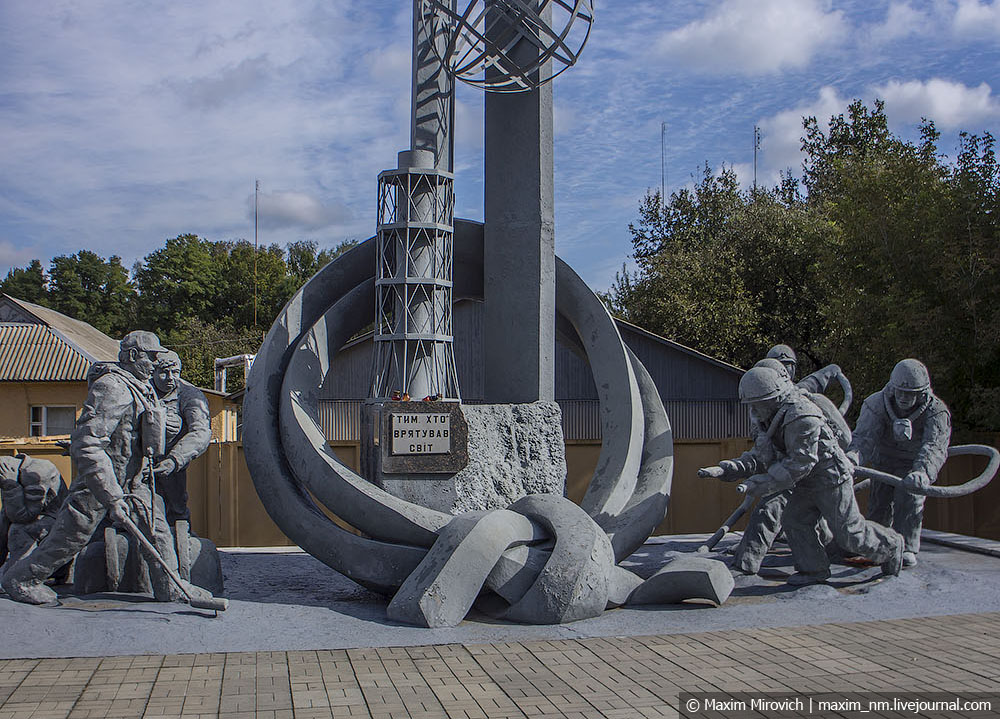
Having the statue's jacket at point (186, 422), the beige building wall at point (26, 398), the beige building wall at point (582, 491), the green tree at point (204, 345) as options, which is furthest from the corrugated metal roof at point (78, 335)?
the statue's jacket at point (186, 422)

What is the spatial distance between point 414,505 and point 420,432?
757mm

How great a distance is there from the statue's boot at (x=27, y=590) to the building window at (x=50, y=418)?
19381mm

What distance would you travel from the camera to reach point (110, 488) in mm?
7695

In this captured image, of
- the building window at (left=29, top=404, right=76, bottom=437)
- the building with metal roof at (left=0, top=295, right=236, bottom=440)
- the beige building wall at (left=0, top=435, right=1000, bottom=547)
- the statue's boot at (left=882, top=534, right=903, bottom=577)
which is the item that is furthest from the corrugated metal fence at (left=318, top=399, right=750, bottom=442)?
the statue's boot at (left=882, top=534, right=903, bottom=577)

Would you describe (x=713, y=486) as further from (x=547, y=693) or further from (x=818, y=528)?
(x=547, y=693)

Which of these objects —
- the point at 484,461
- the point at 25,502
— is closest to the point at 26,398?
the point at 25,502

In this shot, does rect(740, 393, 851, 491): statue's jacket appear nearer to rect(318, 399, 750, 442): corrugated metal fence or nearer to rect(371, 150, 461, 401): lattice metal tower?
A: rect(371, 150, 461, 401): lattice metal tower

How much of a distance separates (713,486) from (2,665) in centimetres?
1031

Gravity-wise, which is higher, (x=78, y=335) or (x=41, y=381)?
(x=78, y=335)

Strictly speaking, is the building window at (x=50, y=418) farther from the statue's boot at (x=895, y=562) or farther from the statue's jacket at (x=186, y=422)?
the statue's boot at (x=895, y=562)

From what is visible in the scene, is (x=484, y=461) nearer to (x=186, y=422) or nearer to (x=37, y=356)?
Answer: (x=186, y=422)

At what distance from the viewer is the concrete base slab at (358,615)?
678 cm

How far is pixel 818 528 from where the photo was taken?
871 centimetres

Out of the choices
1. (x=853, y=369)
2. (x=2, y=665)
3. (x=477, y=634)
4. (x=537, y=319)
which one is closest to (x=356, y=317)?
(x=537, y=319)
